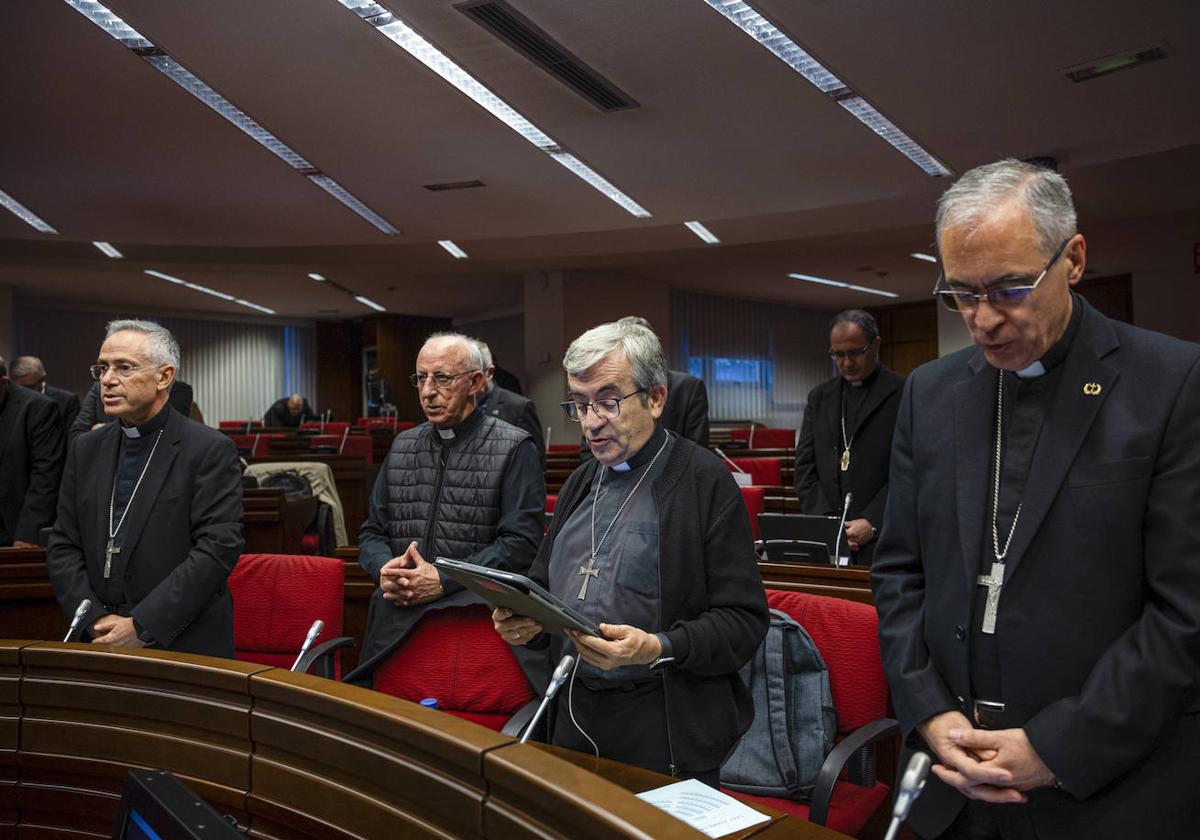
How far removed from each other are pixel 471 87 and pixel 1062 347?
6.07 metres

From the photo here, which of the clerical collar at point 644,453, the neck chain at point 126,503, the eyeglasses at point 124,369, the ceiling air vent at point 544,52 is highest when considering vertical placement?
the ceiling air vent at point 544,52

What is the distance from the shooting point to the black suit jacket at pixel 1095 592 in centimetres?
114

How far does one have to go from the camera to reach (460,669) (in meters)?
2.40

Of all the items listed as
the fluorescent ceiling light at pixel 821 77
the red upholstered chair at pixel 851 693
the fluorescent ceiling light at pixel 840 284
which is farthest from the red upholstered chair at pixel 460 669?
the fluorescent ceiling light at pixel 840 284

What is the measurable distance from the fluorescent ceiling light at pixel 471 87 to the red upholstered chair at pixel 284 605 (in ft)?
13.5

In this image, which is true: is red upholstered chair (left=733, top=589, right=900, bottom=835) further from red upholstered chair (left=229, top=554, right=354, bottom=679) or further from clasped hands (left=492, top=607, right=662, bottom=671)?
red upholstered chair (left=229, top=554, right=354, bottom=679)

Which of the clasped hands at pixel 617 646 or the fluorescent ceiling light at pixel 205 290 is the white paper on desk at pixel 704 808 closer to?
the clasped hands at pixel 617 646

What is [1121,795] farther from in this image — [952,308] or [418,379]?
[418,379]

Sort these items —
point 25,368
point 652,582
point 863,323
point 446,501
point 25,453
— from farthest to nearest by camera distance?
point 25,368
point 25,453
point 863,323
point 446,501
point 652,582

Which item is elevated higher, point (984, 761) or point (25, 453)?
point (25, 453)

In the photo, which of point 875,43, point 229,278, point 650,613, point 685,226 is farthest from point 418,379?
point 229,278

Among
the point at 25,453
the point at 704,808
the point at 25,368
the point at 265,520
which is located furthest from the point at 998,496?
the point at 25,368

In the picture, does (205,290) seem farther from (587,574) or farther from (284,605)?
(587,574)

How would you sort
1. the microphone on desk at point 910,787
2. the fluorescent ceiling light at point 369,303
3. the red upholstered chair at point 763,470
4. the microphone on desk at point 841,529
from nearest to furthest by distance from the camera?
the microphone on desk at point 910,787 → the microphone on desk at point 841,529 → the red upholstered chair at point 763,470 → the fluorescent ceiling light at point 369,303
